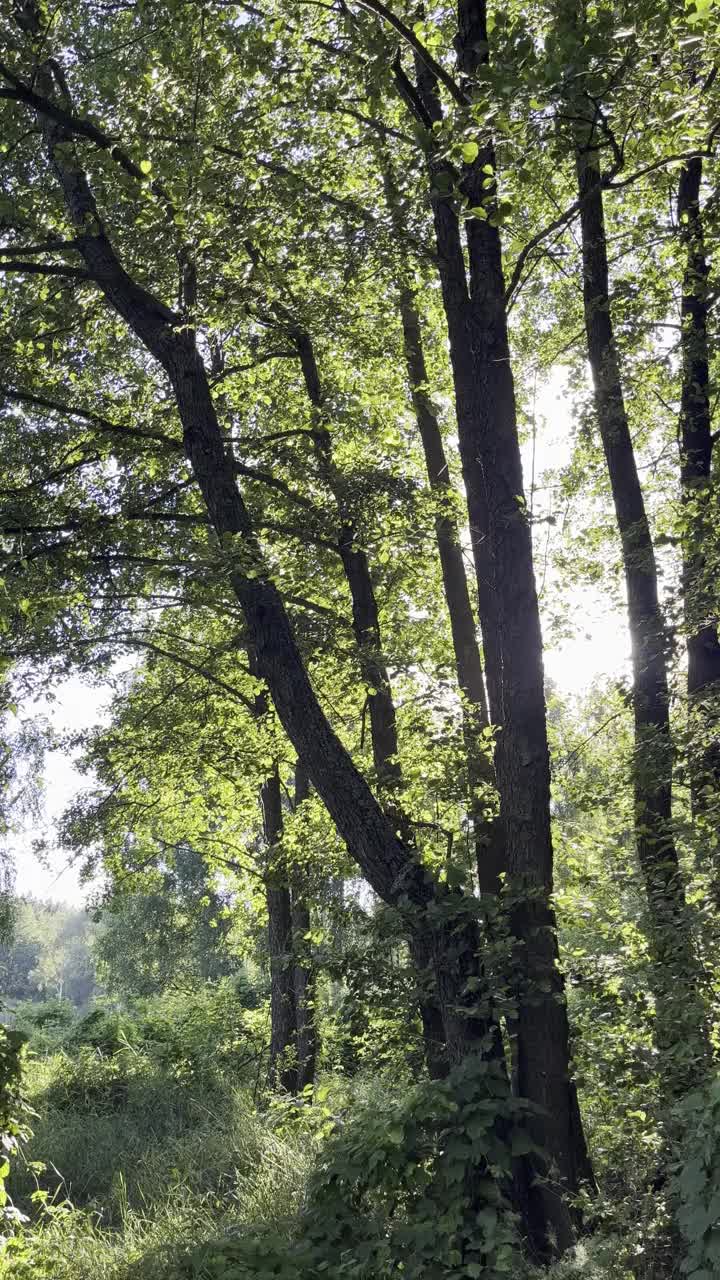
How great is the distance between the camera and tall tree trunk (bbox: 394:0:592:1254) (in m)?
5.75

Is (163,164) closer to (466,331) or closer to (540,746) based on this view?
(466,331)

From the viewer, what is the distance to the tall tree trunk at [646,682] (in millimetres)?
6152

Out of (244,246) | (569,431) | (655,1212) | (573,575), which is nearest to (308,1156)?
(655,1212)

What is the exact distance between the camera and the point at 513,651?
6.31 meters

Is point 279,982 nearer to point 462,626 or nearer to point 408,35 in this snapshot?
point 462,626

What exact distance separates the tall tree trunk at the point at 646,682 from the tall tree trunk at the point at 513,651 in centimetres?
68

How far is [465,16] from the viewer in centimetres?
628

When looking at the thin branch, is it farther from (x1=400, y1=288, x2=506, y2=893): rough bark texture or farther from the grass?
the grass

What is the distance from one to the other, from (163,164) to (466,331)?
6.78 ft

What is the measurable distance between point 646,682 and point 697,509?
1724 mm

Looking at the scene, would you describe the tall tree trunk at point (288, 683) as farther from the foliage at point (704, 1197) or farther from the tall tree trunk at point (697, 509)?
the foliage at point (704, 1197)

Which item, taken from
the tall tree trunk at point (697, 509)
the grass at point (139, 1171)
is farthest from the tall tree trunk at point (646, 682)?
the grass at point (139, 1171)

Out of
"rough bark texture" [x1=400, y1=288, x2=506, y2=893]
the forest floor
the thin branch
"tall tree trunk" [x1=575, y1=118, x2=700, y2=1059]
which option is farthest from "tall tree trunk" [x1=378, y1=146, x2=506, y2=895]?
the forest floor

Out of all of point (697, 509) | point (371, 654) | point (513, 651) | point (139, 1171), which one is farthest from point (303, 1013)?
point (697, 509)
